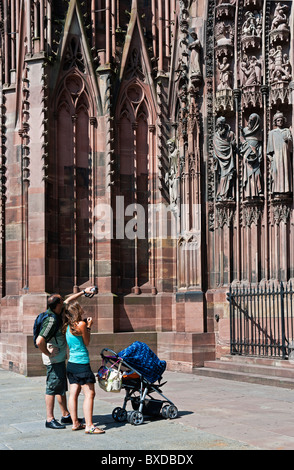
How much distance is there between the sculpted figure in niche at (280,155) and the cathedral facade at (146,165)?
0.10ft

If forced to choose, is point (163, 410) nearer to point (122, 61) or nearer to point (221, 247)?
point (221, 247)

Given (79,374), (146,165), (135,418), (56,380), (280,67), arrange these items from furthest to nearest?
(146,165) < (280,67) < (56,380) < (135,418) < (79,374)

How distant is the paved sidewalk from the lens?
7.49 metres

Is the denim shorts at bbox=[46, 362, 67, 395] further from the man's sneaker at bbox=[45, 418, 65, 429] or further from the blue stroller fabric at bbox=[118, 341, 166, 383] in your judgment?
the blue stroller fabric at bbox=[118, 341, 166, 383]

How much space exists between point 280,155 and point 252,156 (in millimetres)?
735

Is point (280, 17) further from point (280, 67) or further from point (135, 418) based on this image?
point (135, 418)

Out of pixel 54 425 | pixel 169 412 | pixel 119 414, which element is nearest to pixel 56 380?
pixel 54 425

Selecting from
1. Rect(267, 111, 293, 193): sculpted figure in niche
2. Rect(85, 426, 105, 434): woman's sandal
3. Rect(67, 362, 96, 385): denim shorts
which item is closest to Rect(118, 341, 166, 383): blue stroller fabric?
Rect(67, 362, 96, 385): denim shorts

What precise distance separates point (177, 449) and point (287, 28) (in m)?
11.4

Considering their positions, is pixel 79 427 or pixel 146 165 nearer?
pixel 79 427

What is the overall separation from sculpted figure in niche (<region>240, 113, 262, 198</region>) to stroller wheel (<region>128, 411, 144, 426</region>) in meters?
8.10

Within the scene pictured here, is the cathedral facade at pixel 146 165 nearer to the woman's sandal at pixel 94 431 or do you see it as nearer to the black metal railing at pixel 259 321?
the black metal railing at pixel 259 321

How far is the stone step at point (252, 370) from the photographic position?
1292 centimetres

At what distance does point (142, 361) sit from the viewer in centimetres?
906
